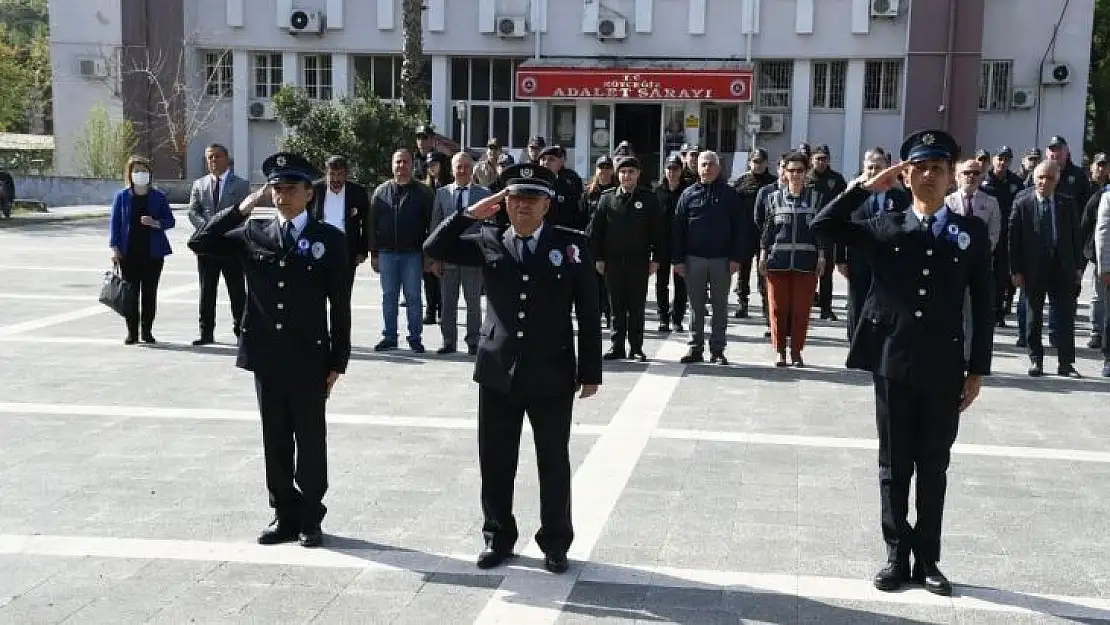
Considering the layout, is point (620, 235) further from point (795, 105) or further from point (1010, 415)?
point (795, 105)

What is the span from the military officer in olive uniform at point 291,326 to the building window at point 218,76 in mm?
34456

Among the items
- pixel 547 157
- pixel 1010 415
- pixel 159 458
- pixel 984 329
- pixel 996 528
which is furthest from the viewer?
pixel 547 157

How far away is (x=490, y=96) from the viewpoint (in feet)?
125

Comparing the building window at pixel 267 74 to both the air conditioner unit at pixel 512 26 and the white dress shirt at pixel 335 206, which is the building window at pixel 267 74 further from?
the white dress shirt at pixel 335 206

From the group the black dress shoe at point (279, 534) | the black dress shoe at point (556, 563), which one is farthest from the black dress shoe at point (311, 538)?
the black dress shoe at point (556, 563)

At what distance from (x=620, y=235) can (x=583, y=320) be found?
5958 mm

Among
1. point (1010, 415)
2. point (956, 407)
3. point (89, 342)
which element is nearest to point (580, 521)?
point (956, 407)

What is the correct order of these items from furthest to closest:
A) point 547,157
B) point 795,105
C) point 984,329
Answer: point 795,105, point 547,157, point 984,329

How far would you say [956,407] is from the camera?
532cm

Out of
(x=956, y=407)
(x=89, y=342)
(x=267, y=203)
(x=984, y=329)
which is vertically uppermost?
(x=267, y=203)

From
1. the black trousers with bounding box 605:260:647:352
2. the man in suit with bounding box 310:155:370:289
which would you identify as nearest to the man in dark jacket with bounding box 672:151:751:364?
the black trousers with bounding box 605:260:647:352

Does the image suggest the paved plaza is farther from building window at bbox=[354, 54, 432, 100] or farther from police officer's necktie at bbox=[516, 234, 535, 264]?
building window at bbox=[354, 54, 432, 100]

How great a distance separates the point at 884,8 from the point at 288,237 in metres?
32.0

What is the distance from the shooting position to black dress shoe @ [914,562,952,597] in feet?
17.4
